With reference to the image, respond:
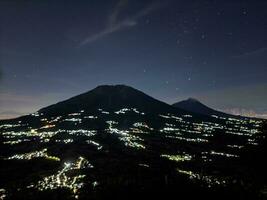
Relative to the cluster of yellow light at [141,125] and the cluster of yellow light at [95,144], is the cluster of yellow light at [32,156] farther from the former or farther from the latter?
the cluster of yellow light at [141,125]

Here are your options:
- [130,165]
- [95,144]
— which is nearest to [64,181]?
[130,165]

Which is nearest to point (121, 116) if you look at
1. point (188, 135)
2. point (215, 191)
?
point (188, 135)

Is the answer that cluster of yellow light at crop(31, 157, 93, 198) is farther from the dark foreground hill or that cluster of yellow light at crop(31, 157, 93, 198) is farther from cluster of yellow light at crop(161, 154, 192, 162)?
cluster of yellow light at crop(161, 154, 192, 162)

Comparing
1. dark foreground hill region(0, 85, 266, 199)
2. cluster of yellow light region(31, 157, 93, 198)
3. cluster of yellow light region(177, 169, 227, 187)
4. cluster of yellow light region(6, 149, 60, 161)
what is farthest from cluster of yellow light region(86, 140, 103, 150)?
cluster of yellow light region(177, 169, 227, 187)

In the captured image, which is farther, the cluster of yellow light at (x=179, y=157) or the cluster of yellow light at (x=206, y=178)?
the cluster of yellow light at (x=179, y=157)

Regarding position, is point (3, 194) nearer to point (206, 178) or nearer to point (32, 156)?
point (206, 178)

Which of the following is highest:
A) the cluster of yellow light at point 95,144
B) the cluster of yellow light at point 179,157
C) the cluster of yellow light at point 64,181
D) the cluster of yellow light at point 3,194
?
the cluster of yellow light at point 95,144

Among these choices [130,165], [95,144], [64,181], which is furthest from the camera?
[95,144]

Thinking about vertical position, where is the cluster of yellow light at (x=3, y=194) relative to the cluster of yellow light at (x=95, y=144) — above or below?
below

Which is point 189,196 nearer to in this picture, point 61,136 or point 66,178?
point 66,178

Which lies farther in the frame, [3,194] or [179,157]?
[179,157]

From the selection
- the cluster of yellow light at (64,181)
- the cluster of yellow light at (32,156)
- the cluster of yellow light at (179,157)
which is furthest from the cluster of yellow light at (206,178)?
the cluster of yellow light at (32,156)
